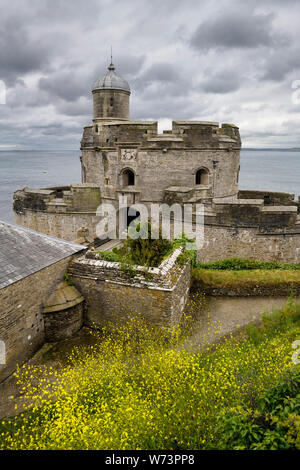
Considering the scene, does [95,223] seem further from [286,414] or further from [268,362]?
[286,414]

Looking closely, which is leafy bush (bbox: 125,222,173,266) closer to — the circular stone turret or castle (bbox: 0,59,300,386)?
castle (bbox: 0,59,300,386)

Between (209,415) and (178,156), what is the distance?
13310 mm

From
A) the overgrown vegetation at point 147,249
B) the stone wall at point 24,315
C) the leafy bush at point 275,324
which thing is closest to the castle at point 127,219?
Result: the stone wall at point 24,315

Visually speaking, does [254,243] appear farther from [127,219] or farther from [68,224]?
[68,224]

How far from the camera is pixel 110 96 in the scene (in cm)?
1888

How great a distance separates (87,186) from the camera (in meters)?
16.5

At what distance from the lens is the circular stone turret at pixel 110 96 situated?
61.6 feet

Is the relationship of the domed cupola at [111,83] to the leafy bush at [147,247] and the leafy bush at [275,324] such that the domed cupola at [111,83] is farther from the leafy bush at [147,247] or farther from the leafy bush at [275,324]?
the leafy bush at [275,324]

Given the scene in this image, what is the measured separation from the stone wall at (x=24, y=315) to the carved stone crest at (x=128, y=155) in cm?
917

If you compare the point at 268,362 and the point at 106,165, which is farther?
the point at 106,165

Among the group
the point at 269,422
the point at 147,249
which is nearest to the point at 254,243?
the point at 147,249

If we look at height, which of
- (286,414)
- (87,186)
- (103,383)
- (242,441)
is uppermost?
(87,186)

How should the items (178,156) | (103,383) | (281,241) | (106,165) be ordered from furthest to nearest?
(106,165) → (178,156) → (281,241) → (103,383)
